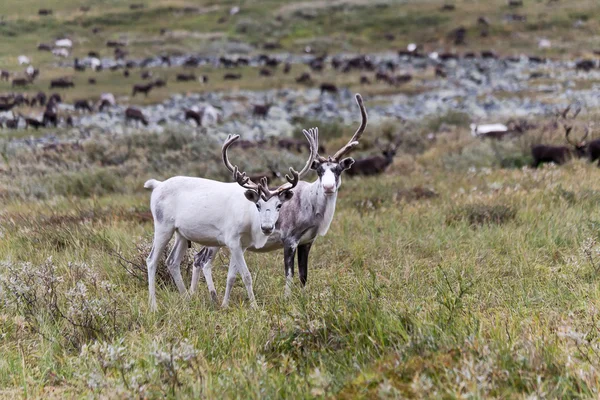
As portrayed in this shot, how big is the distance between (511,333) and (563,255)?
2.91 meters

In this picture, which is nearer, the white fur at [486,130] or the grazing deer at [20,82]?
the white fur at [486,130]

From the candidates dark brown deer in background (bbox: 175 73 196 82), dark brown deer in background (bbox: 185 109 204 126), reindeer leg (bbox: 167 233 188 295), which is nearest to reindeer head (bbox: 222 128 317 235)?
reindeer leg (bbox: 167 233 188 295)

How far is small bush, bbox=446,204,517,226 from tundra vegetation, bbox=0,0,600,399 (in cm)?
3

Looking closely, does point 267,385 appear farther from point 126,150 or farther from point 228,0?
point 228,0

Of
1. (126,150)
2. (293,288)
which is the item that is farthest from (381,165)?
(293,288)

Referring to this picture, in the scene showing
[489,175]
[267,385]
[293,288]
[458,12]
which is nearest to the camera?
[267,385]

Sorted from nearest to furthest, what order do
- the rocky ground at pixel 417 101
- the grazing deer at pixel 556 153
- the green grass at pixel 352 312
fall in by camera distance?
the green grass at pixel 352 312
the grazing deer at pixel 556 153
the rocky ground at pixel 417 101

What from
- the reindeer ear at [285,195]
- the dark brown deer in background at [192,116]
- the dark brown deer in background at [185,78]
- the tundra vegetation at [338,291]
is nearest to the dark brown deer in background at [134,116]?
the dark brown deer in background at [192,116]

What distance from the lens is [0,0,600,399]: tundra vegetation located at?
3674mm

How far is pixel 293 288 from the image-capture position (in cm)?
562

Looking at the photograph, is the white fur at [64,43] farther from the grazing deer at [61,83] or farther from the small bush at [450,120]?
the small bush at [450,120]

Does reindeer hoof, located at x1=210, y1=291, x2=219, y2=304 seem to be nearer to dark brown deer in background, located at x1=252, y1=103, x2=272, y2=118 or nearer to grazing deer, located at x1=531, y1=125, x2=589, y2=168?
grazing deer, located at x1=531, y1=125, x2=589, y2=168

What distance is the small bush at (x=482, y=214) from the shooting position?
27.8 feet

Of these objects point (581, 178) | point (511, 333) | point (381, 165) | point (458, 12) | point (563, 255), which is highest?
point (511, 333)
